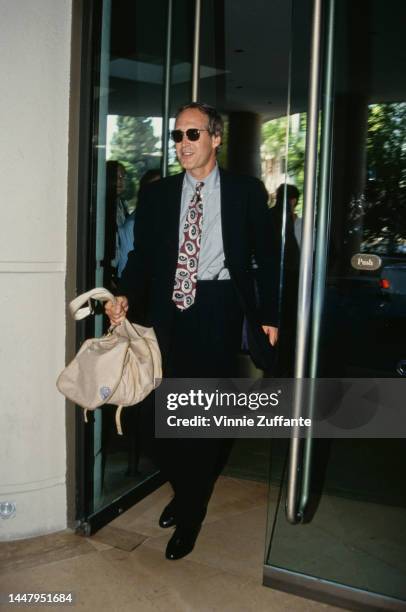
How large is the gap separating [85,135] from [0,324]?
86cm

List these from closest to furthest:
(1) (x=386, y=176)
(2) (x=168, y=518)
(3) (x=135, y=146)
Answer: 1. (1) (x=386, y=176)
2. (2) (x=168, y=518)
3. (3) (x=135, y=146)

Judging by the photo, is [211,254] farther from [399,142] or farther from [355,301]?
[399,142]

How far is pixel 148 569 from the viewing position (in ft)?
8.04

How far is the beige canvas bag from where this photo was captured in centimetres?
221

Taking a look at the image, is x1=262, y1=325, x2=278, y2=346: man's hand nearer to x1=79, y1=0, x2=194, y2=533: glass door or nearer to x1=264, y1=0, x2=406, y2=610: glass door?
x1=264, y1=0, x2=406, y2=610: glass door

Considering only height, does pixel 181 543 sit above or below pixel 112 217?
below

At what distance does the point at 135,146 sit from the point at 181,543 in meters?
2.92

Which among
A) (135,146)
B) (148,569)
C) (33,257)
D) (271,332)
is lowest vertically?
(148,569)

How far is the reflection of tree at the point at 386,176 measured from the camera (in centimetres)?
213

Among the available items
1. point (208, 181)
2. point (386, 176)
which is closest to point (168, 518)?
point (208, 181)

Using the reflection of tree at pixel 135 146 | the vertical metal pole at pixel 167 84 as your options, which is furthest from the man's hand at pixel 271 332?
the reflection of tree at pixel 135 146

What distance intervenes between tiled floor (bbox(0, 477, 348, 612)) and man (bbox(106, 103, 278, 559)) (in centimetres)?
14

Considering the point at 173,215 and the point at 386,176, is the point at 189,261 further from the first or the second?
the point at 386,176

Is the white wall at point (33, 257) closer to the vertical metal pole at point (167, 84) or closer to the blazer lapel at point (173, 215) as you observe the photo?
the blazer lapel at point (173, 215)
